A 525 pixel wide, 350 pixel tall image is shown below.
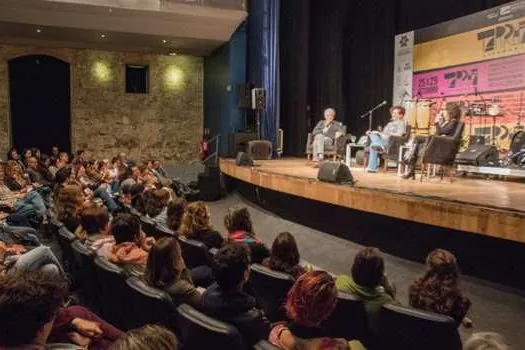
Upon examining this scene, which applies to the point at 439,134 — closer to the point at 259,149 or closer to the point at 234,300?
the point at 259,149

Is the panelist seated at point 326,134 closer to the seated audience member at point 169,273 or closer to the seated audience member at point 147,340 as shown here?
the seated audience member at point 169,273

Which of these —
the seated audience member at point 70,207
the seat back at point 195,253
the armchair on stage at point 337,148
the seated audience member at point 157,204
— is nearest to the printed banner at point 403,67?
the armchair on stage at point 337,148

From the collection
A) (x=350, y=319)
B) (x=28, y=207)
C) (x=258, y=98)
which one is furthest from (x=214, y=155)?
(x=350, y=319)

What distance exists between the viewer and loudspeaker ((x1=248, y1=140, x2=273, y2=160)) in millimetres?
9664

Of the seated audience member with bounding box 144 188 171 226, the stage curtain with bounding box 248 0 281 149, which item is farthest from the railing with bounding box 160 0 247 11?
the seated audience member with bounding box 144 188 171 226

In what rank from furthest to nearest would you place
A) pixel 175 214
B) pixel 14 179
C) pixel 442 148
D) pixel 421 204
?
pixel 14 179, pixel 442 148, pixel 421 204, pixel 175 214

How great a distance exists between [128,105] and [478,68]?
26.7ft

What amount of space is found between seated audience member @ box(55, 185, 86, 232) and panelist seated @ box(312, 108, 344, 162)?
15.4ft

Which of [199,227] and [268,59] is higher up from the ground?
[268,59]

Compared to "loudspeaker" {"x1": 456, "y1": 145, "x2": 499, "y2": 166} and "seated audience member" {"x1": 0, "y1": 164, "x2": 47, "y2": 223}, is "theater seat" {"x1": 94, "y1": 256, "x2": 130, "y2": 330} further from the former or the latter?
"loudspeaker" {"x1": 456, "y1": 145, "x2": 499, "y2": 166}

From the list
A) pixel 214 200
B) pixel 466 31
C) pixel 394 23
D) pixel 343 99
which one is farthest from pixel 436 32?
pixel 214 200

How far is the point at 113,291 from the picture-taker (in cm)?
245

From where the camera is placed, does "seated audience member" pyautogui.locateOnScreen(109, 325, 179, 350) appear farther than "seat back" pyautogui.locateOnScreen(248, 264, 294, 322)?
No

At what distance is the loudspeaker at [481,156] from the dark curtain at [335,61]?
3.69m
